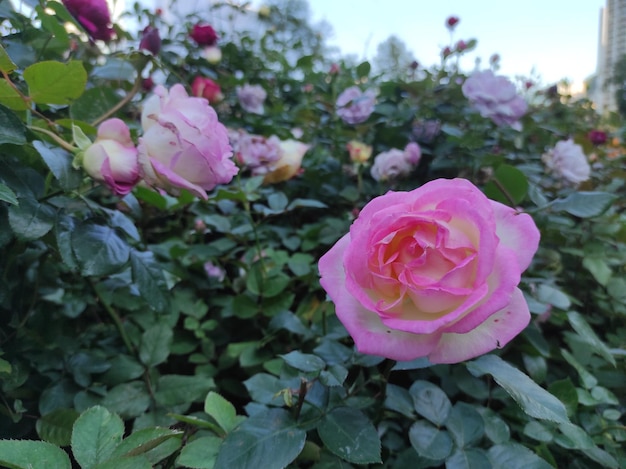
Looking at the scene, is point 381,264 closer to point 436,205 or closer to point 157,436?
point 436,205

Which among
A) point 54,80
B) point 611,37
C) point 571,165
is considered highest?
point 54,80

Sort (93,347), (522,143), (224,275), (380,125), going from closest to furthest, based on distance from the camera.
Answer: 1. (93,347)
2. (224,275)
3. (380,125)
4. (522,143)

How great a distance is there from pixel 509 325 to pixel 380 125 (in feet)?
2.80

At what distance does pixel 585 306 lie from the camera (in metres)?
0.82

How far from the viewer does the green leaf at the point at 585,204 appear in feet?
1.82

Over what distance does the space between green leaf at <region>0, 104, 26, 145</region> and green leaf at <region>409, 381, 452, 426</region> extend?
18.5 inches

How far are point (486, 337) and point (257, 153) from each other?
63 centimetres

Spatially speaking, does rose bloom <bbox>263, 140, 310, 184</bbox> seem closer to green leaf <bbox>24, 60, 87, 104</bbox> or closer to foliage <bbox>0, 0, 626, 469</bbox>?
foliage <bbox>0, 0, 626, 469</bbox>

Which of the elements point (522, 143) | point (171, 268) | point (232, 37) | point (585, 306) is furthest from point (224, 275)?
point (232, 37)

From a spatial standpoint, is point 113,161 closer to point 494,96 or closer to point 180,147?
point 180,147

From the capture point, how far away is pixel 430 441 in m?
0.41

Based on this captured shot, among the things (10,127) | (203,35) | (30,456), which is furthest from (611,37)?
(30,456)

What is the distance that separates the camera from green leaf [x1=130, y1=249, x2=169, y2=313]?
523 millimetres

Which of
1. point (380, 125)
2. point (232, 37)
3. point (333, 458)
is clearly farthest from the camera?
point (232, 37)
